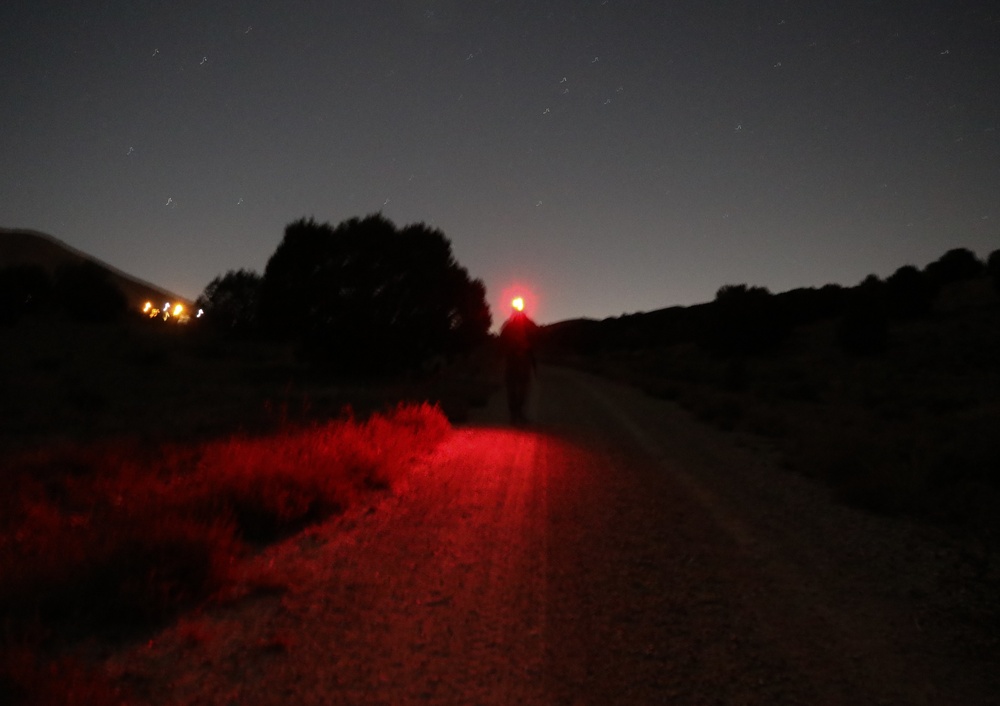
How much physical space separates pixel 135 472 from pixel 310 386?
833 inches

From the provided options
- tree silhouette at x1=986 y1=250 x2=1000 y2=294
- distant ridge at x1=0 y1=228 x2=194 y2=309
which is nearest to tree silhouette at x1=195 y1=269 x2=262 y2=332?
distant ridge at x1=0 y1=228 x2=194 y2=309

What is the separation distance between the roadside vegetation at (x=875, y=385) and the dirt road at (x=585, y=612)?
135 cm

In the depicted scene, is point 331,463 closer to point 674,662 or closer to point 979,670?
point 674,662

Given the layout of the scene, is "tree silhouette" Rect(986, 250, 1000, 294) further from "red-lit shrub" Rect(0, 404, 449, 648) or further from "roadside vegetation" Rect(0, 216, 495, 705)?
"red-lit shrub" Rect(0, 404, 449, 648)

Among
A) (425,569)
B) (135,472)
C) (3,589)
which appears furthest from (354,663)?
(135,472)

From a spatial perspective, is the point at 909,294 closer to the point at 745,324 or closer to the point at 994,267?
the point at 745,324

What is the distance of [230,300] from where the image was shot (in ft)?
252

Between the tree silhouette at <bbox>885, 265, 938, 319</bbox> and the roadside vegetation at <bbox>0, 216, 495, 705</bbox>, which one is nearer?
the roadside vegetation at <bbox>0, 216, 495, 705</bbox>

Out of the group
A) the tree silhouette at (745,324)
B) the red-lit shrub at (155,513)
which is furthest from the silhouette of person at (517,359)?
the tree silhouette at (745,324)

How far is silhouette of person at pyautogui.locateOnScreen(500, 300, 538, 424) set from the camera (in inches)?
661

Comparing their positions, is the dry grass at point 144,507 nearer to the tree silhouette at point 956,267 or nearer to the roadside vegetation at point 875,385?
the roadside vegetation at point 875,385

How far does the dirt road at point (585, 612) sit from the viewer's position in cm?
406

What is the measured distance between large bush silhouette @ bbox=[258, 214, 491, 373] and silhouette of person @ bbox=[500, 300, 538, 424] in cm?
1660

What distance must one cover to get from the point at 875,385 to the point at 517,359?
76.9 feet
